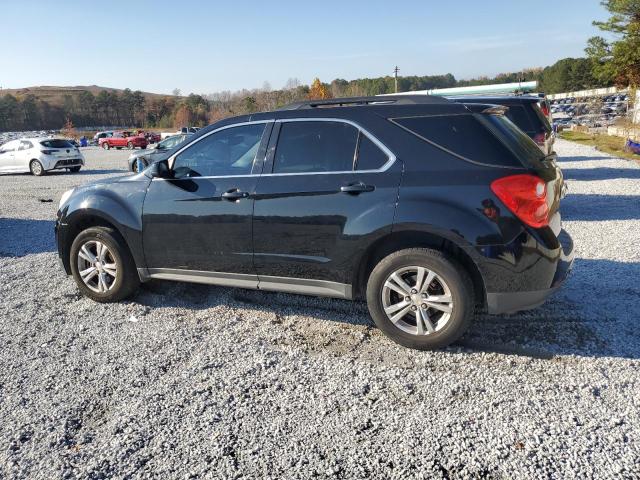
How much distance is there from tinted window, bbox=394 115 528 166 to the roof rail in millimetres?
211

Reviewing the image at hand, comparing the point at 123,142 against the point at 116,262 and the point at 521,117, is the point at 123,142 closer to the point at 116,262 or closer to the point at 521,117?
the point at 521,117

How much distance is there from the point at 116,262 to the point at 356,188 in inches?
102

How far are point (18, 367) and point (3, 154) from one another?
21.3m

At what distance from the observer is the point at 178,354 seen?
396 centimetres

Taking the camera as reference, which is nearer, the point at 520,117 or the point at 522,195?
the point at 522,195

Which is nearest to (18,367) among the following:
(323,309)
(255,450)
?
(255,450)

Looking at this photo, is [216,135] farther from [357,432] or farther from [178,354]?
[357,432]

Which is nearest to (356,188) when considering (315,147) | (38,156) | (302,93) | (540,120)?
(315,147)

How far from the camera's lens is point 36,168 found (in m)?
20.7

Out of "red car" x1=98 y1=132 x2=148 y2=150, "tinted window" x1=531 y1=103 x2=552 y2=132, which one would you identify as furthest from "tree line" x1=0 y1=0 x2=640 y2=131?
"tinted window" x1=531 y1=103 x2=552 y2=132

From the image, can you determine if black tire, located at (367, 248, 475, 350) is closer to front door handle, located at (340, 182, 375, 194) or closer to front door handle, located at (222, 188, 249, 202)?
front door handle, located at (340, 182, 375, 194)

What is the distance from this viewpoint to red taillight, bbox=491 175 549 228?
11.5ft

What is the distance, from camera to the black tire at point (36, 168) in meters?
20.6

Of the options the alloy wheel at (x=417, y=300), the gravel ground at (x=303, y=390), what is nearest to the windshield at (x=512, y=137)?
the alloy wheel at (x=417, y=300)
